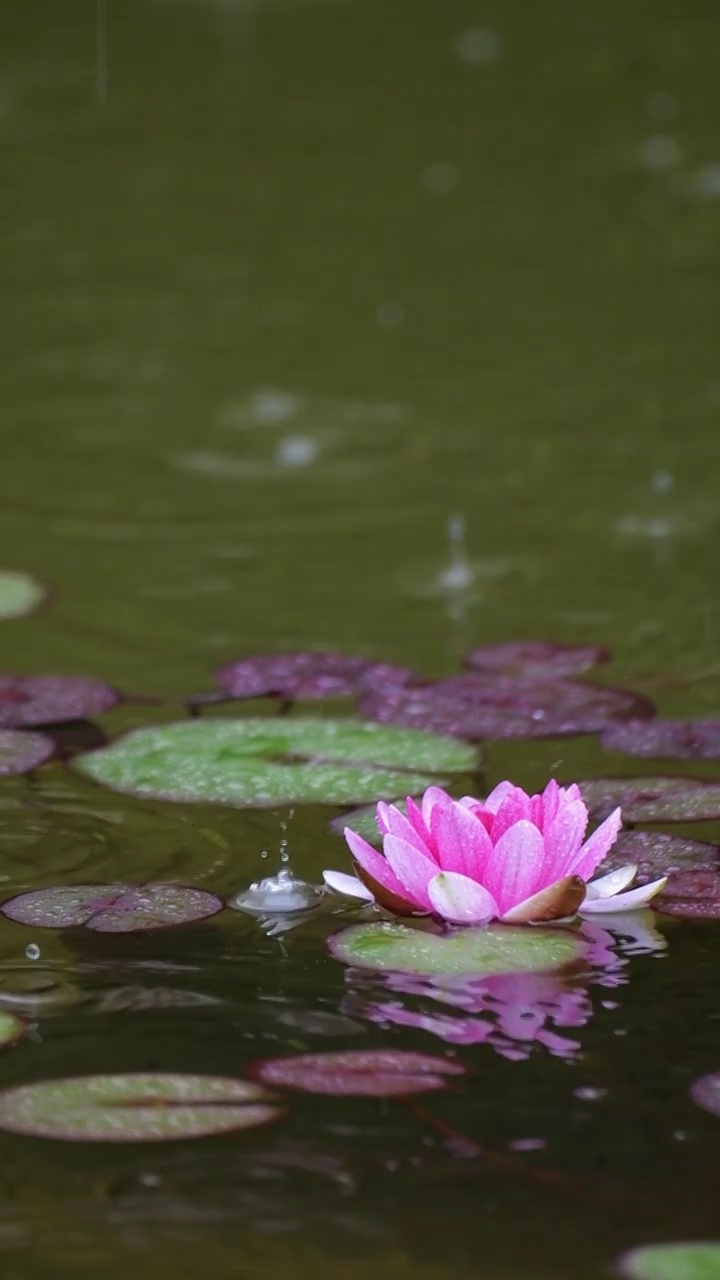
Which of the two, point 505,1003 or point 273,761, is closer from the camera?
point 505,1003

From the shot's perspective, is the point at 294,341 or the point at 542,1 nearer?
the point at 294,341

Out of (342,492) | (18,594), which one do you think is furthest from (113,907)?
(342,492)

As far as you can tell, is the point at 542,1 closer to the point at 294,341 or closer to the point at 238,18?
the point at 238,18

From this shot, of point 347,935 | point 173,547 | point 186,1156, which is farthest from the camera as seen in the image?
point 173,547

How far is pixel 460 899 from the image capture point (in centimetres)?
173

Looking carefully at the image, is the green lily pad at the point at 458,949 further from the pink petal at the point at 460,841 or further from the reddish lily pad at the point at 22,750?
the reddish lily pad at the point at 22,750

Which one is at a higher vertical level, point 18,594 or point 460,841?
point 18,594

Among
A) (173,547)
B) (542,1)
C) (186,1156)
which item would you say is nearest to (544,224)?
(173,547)

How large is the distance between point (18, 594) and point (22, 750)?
0.72 m

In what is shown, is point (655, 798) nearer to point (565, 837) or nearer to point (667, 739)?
point (667, 739)

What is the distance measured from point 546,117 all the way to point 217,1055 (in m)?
5.32

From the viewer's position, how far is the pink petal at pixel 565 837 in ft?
5.71

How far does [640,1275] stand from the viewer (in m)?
1.18

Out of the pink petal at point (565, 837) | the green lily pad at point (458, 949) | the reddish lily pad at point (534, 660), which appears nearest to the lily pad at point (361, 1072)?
the green lily pad at point (458, 949)
